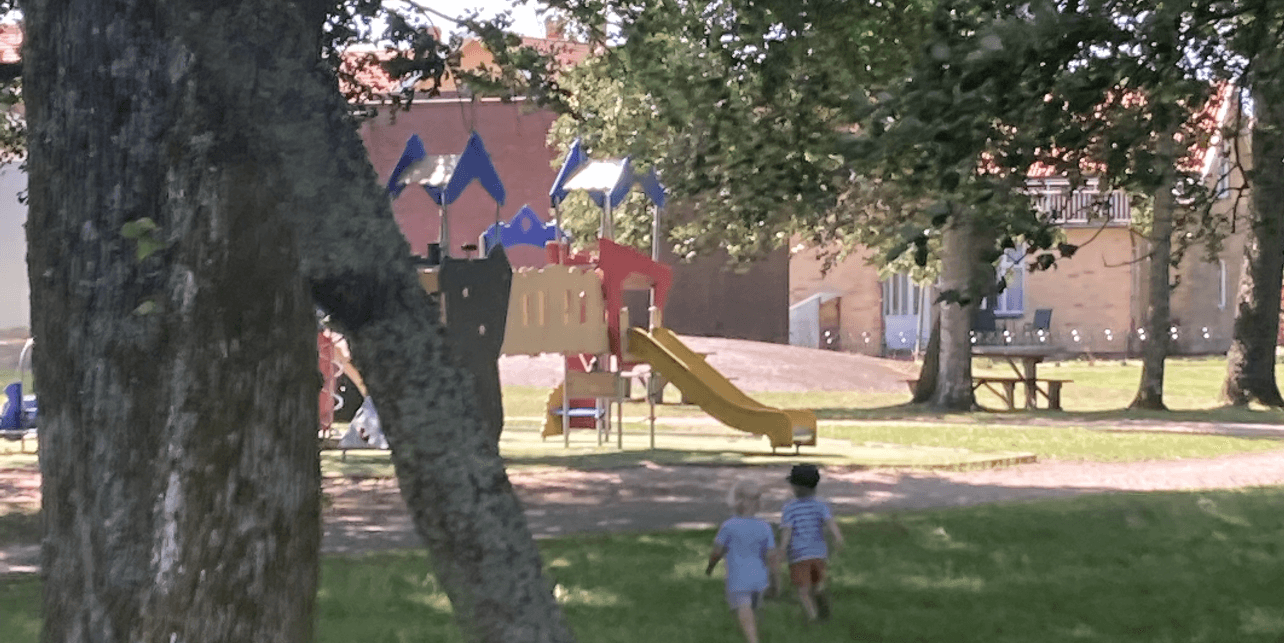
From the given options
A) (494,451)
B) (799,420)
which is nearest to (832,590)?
(494,451)

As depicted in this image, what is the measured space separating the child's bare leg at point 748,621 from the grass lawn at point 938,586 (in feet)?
1.03

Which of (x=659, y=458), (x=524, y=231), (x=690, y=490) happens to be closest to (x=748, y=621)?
(x=690, y=490)

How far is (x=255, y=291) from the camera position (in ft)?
18.9

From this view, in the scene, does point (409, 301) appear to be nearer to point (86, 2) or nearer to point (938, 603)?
point (86, 2)

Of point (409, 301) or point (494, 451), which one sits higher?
point (409, 301)

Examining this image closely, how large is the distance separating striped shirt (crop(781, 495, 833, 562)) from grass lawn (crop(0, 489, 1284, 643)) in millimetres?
362

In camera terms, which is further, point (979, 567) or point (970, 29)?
point (979, 567)

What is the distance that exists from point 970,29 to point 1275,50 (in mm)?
2602

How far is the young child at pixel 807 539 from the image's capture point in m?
9.48

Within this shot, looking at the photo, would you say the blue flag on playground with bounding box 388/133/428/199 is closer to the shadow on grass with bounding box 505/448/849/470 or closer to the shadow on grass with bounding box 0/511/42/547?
the shadow on grass with bounding box 505/448/849/470

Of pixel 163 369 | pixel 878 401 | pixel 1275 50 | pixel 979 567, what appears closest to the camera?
pixel 163 369

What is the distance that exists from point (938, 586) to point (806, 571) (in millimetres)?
1639

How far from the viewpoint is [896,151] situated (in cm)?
781

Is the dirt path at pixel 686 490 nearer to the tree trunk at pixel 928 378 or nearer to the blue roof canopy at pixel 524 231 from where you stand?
the blue roof canopy at pixel 524 231
